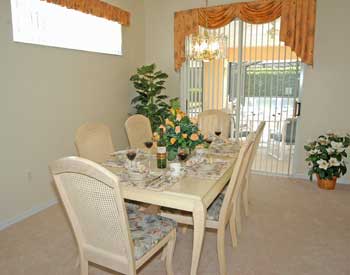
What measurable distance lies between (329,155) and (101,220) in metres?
3.37

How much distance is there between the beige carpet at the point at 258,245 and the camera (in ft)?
7.45

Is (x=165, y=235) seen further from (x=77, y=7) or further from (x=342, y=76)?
(x=342, y=76)

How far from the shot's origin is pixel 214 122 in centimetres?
371

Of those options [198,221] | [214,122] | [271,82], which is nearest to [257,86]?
[271,82]

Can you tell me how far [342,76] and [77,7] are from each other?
3623 millimetres

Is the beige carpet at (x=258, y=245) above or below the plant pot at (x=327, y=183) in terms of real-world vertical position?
below

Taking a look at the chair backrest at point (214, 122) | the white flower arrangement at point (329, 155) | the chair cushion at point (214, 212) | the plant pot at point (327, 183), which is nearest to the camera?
the chair cushion at point (214, 212)

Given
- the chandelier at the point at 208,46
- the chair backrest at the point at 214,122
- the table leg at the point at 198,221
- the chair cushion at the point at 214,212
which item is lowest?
the chair cushion at the point at 214,212

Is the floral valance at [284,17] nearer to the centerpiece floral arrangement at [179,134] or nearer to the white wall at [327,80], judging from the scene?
the white wall at [327,80]

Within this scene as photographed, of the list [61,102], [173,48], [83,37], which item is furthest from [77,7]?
[173,48]

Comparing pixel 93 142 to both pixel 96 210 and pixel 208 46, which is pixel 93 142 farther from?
pixel 208 46

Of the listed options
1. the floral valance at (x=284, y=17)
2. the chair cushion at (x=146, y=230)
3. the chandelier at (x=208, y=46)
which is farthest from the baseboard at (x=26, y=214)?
the floral valance at (x=284, y=17)

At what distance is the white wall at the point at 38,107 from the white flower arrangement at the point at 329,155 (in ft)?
9.91

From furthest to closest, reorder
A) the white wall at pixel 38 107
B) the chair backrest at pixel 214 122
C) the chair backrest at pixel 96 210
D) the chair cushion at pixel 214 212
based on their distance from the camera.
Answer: the chair backrest at pixel 214 122
the white wall at pixel 38 107
the chair cushion at pixel 214 212
the chair backrest at pixel 96 210
